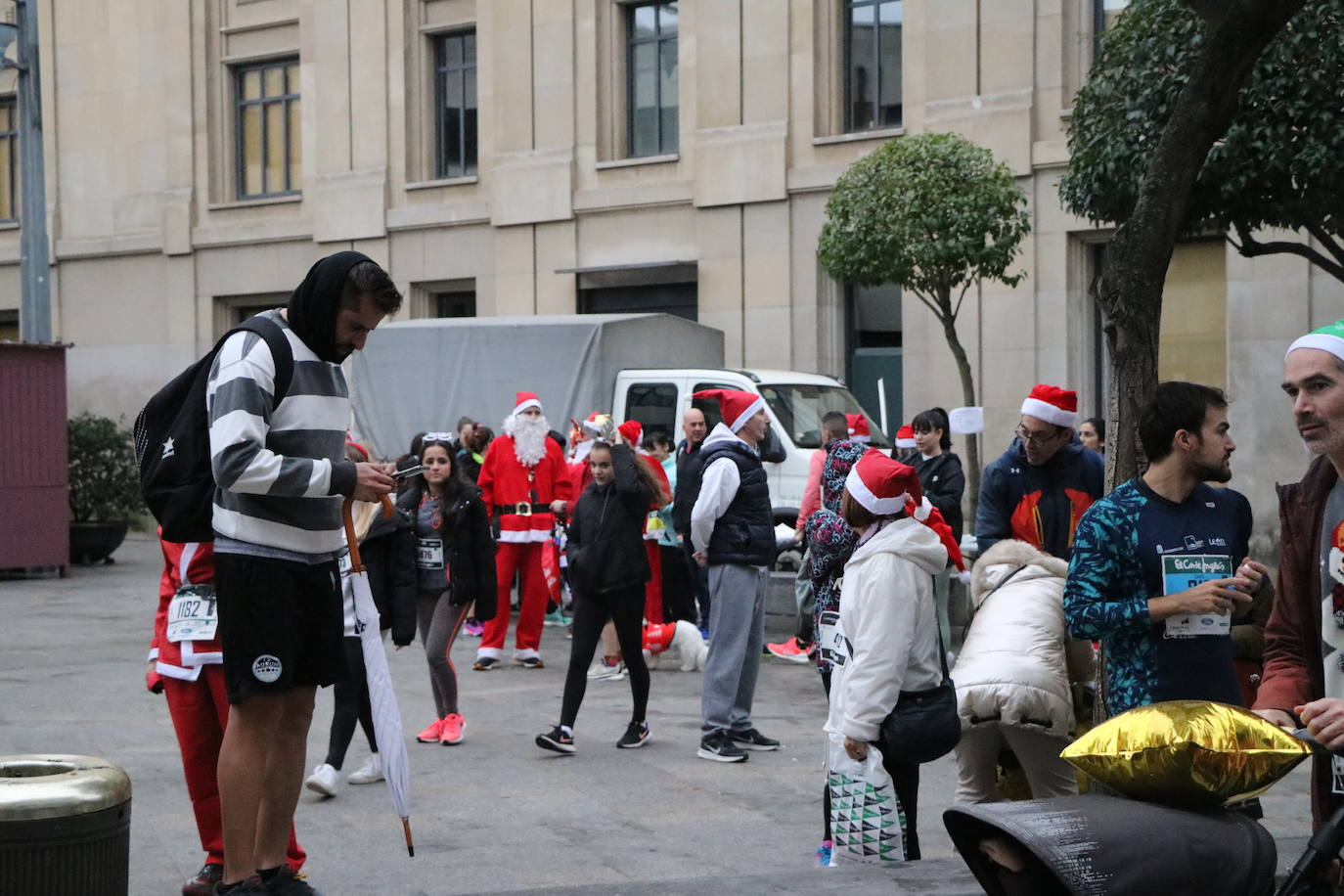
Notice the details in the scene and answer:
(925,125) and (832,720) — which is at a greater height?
(925,125)

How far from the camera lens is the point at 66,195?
30891 millimetres

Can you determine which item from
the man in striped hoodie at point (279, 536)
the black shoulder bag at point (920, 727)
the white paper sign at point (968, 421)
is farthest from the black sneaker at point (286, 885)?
the white paper sign at point (968, 421)

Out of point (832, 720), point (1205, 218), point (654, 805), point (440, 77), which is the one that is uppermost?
point (440, 77)

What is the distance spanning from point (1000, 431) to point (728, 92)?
243 inches

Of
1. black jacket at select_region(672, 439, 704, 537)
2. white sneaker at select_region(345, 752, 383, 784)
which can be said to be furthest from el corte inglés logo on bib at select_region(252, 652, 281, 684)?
black jacket at select_region(672, 439, 704, 537)

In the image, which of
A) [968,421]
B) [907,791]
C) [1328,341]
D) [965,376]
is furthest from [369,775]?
[965,376]

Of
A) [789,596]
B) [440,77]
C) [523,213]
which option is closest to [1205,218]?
[789,596]

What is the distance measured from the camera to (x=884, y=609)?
5633 millimetres

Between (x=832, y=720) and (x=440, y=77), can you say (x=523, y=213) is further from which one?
(x=832, y=720)

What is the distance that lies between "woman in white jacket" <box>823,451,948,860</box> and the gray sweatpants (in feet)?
10.7

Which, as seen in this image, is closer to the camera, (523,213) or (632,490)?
(632,490)

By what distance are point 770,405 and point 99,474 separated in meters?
9.05

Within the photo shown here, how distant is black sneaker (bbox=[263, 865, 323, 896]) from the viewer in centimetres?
515

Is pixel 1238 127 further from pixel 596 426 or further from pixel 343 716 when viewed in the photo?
pixel 343 716
